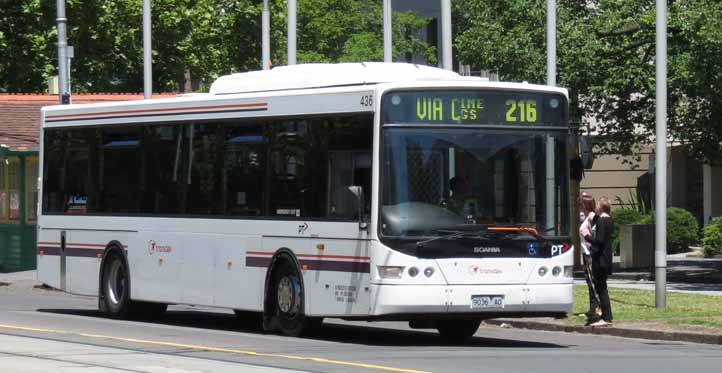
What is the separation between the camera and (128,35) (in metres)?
57.0

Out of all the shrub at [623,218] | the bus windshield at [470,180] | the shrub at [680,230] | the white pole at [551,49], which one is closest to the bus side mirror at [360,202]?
the bus windshield at [470,180]

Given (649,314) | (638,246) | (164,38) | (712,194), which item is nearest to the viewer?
(649,314)

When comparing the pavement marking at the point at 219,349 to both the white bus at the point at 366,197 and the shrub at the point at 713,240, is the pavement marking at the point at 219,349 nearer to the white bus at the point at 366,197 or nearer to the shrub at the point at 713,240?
the white bus at the point at 366,197

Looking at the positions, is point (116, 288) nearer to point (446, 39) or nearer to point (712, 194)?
point (446, 39)

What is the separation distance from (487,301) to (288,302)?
107 inches

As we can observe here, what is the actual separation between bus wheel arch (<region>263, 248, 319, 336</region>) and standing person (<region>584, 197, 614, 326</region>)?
4.22m

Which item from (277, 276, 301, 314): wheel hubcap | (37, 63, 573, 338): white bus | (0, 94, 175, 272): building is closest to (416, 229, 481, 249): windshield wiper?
(37, 63, 573, 338): white bus

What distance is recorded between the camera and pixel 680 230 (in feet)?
166

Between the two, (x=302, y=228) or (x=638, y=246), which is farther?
(x=638, y=246)

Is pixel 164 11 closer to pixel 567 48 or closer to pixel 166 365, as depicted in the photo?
pixel 567 48

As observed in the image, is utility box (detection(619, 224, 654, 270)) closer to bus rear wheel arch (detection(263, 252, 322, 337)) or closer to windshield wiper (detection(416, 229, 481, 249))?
bus rear wheel arch (detection(263, 252, 322, 337))

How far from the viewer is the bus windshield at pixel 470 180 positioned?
17.9m

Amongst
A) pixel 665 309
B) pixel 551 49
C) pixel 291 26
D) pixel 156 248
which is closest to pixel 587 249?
pixel 665 309

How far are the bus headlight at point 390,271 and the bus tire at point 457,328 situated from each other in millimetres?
1966
